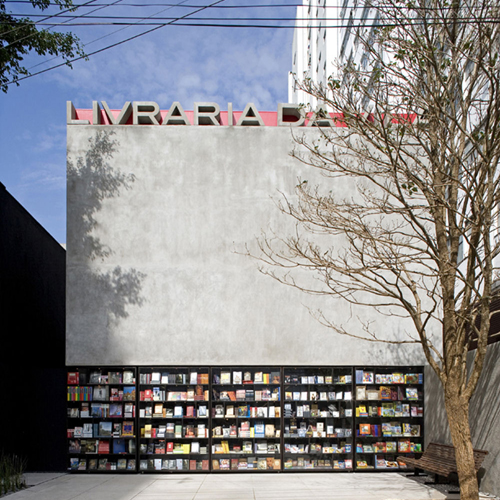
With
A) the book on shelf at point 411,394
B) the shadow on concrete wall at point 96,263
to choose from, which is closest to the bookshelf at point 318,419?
the book on shelf at point 411,394

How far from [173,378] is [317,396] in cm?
315

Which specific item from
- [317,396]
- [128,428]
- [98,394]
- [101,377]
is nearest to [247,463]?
[317,396]

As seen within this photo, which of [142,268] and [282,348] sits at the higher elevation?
[142,268]

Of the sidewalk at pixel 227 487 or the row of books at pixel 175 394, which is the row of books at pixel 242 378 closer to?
the row of books at pixel 175 394

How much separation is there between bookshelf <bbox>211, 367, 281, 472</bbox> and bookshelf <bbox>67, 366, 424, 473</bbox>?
21mm

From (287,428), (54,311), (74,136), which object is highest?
(74,136)

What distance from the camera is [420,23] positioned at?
25.8ft

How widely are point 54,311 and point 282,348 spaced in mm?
7350

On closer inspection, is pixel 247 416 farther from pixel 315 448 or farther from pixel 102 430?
pixel 102 430

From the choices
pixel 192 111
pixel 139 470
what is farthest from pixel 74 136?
pixel 139 470

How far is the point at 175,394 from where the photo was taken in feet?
40.5

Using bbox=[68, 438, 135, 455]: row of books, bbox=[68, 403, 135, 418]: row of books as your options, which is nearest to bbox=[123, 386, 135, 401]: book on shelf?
bbox=[68, 403, 135, 418]: row of books

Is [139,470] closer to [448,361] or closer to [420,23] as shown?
[448,361]

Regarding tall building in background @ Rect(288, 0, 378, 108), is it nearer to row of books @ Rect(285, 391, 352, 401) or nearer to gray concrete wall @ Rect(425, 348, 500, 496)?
row of books @ Rect(285, 391, 352, 401)
